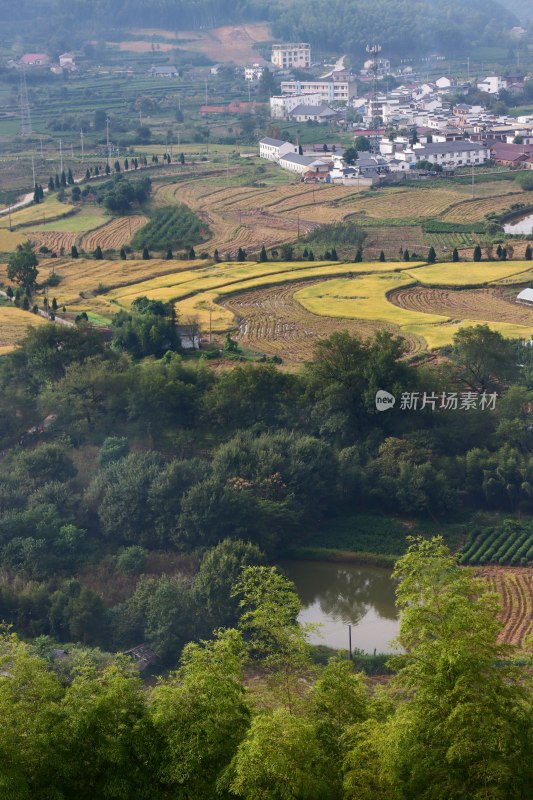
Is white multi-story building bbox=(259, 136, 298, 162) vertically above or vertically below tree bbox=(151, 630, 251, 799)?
below

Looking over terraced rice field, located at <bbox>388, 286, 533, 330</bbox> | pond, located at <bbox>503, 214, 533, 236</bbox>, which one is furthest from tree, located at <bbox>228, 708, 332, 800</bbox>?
pond, located at <bbox>503, 214, 533, 236</bbox>

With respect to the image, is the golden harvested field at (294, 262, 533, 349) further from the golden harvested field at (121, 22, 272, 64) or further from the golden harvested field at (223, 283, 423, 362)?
the golden harvested field at (121, 22, 272, 64)

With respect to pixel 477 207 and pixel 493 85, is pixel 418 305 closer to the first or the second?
pixel 477 207

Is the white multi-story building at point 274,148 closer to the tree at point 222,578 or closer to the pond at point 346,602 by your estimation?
the pond at point 346,602

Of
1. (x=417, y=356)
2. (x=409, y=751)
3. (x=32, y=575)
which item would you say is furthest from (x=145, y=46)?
(x=409, y=751)

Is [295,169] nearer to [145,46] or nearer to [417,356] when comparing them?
[417,356]
